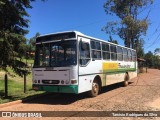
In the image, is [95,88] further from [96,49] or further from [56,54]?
[56,54]

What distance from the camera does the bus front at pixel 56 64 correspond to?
11720 millimetres

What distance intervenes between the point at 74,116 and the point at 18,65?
5379 millimetres

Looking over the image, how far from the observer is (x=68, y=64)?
470 inches

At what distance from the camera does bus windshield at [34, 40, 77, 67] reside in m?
12.1

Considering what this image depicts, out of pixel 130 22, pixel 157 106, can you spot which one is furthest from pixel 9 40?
pixel 130 22

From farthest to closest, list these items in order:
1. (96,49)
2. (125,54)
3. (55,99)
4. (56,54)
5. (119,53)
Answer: (125,54)
(119,53)
(96,49)
(55,99)
(56,54)

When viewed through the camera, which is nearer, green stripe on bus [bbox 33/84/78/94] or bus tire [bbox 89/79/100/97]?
green stripe on bus [bbox 33/84/78/94]

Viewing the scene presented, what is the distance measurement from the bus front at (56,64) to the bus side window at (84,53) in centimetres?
45

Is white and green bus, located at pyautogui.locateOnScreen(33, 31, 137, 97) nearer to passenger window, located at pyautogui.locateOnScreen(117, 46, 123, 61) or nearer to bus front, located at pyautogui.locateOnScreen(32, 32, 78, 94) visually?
bus front, located at pyautogui.locateOnScreen(32, 32, 78, 94)

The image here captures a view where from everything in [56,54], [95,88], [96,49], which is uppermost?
[96,49]

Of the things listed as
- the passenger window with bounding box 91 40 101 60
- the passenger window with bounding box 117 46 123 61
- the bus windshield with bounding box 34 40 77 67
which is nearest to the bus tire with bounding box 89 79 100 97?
the passenger window with bounding box 91 40 101 60

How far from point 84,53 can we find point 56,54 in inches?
51.3

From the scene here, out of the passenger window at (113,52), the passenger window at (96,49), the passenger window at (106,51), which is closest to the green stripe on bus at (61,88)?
the passenger window at (96,49)

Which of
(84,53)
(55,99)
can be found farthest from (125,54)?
(55,99)
